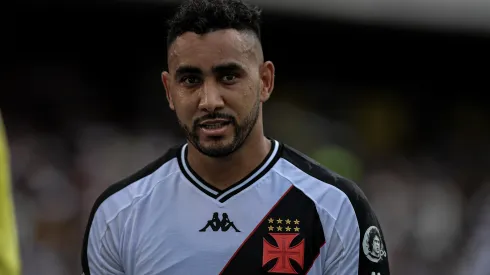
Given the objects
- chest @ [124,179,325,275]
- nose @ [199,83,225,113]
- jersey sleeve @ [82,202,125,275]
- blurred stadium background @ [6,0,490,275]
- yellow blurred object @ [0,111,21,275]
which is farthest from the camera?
blurred stadium background @ [6,0,490,275]

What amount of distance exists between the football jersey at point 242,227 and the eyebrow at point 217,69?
1.47ft

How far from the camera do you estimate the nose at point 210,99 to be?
3.69 m

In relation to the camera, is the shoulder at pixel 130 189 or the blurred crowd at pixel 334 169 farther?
the blurred crowd at pixel 334 169

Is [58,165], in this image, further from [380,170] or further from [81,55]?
[380,170]

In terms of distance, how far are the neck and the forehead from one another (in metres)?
0.35

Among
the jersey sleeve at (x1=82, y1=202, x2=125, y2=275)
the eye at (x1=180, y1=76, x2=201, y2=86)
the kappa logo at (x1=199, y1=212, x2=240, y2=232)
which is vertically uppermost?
the eye at (x1=180, y1=76, x2=201, y2=86)

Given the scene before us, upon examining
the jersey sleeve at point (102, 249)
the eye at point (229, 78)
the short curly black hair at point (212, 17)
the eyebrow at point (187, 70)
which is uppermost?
the short curly black hair at point (212, 17)

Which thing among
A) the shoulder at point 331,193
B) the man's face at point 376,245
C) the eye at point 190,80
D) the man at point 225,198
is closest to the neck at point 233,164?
the man at point 225,198

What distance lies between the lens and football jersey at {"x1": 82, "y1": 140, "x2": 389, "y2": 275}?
149 inches

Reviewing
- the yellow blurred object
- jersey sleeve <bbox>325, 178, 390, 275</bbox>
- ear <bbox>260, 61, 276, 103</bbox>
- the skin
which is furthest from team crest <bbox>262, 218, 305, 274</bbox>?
the yellow blurred object

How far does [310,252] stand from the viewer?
12.4 feet

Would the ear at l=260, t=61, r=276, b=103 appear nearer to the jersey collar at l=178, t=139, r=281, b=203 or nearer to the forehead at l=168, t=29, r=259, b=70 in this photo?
the forehead at l=168, t=29, r=259, b=70

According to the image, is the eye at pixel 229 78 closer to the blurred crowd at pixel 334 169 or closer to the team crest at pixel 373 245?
the team crest at pixel 373 245

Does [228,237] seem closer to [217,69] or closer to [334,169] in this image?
[217,69]
